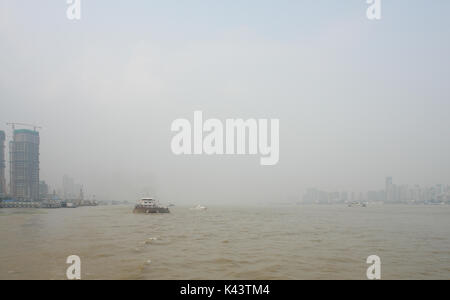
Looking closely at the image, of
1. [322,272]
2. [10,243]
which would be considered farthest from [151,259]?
[10,243]

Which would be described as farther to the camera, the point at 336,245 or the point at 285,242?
the point at 285,242

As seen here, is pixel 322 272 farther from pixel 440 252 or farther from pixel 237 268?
pixel 440 252

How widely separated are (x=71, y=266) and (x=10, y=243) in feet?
50.3

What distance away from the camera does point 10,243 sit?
94.6 feet

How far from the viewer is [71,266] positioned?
18266mm
